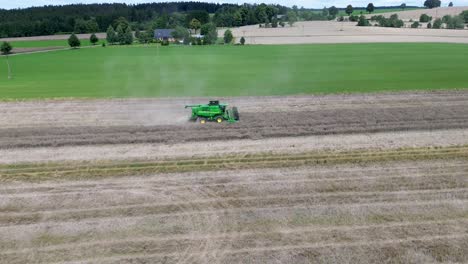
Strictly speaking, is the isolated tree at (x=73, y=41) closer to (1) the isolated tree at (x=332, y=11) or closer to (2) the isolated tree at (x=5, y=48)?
(2) the isolated tree at (x=5, y=48)

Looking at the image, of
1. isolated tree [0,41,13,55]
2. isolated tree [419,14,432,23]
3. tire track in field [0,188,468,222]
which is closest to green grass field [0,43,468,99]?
isolated tree [0,41,13,55]

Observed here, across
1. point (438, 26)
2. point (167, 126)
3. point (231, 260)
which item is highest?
point (438, 26)

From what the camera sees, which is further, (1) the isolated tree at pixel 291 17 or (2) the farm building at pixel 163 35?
(2) the farm building at pixel 163 35

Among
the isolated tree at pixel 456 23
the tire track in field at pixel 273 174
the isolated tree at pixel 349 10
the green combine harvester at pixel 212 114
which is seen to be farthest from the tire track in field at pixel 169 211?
the isolated tree at pixel 349 10

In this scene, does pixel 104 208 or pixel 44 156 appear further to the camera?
pixel 44 156

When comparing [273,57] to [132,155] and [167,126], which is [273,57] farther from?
[132,155]

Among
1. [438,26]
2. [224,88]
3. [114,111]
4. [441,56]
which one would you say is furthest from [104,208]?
[438,26]

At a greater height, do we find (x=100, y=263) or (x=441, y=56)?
(x=441, y=56)
